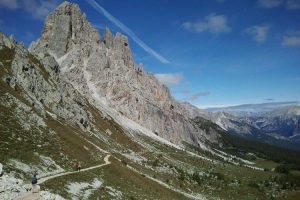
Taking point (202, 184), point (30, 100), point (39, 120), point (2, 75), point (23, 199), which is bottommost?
point (202, 184)

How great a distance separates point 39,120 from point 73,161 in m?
16.9

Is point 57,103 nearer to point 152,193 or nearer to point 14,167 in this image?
point 152,193

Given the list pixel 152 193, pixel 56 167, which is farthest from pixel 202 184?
pixel 56 167

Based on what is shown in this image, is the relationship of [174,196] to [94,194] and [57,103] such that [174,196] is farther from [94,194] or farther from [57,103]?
[57,103]

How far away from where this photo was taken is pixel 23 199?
31469 mm

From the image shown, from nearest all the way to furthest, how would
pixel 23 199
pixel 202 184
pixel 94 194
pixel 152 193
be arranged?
pixel 23 199 → pixel 94 194 → pixel 152 193 → pixel 202 184

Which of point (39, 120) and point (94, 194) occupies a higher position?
point (39, 120)

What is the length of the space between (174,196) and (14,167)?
44.9 m

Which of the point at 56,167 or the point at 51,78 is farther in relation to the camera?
the point at 51,78

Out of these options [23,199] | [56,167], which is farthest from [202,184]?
[23,199]

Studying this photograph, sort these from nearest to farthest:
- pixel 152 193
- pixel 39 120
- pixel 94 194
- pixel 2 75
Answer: pixel 94 194
pixel 152 193
pixel 39 120
pixel 2 75

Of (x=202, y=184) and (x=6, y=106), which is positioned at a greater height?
(x=6, y=106)

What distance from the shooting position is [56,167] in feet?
186

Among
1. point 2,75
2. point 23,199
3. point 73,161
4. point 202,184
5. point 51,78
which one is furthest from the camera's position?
point 51,78
